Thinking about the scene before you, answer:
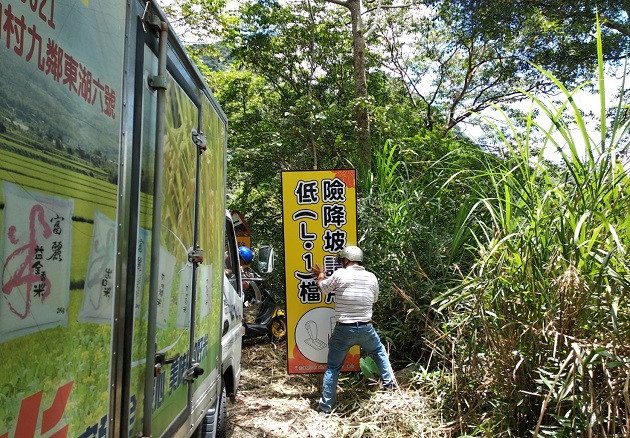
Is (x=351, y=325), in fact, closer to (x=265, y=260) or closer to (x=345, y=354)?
(x=345, y=354)

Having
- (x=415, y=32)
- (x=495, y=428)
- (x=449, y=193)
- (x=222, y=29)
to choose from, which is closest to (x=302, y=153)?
(x=222, y=29)

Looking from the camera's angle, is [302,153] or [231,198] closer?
[302,153]

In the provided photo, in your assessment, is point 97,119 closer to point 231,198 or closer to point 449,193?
point 449,193

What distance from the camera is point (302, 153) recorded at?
429 inches

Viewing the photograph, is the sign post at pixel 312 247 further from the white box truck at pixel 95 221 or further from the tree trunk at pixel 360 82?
the white box truck at pixel 95 221

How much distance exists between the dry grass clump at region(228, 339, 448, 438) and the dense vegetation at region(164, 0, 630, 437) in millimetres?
325

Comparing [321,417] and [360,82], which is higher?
[360,82]

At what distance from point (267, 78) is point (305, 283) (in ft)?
25.5

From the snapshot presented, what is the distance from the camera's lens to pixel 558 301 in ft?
10.8

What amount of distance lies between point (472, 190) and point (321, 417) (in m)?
2.71

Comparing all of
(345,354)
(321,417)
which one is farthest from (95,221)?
(345,354)

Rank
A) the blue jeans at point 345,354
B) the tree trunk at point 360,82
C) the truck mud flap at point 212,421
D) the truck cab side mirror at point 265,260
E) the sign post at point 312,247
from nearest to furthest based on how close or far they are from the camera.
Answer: the truck mud flap at point 212,421
the truck cab side mirror at point 265,260
the blue jeans at point 345,354
the sign post at point 312,247
the tree trunk at point 360,82

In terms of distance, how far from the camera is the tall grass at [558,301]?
9.68ft

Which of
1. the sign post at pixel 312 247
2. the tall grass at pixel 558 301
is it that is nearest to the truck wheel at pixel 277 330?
the sign post at pixel 312 247
